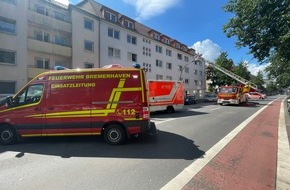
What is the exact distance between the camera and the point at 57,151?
717 cm

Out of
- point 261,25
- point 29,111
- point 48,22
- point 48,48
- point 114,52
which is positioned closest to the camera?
point 29,111

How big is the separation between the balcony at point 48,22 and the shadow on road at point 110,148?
17.2 metres

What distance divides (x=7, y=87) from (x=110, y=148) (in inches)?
677

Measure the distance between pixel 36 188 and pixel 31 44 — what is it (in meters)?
20.4

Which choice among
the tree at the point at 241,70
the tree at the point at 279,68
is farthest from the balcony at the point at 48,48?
the tree at the point at 241,70

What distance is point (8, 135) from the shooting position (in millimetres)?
8117

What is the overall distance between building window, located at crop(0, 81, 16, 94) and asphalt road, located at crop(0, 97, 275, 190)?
14095mm

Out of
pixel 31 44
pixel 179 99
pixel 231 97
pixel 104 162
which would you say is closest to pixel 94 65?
pixel 31 44

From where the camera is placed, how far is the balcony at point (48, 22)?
881 inches

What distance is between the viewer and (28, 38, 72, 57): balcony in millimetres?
22203

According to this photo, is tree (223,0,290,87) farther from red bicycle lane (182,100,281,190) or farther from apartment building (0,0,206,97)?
apartment building (0,0,206,97)

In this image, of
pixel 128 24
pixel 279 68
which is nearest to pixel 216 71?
pixel 279 68

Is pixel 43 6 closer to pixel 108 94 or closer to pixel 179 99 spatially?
pixel 179 99

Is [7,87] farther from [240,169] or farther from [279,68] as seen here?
[279,68]
